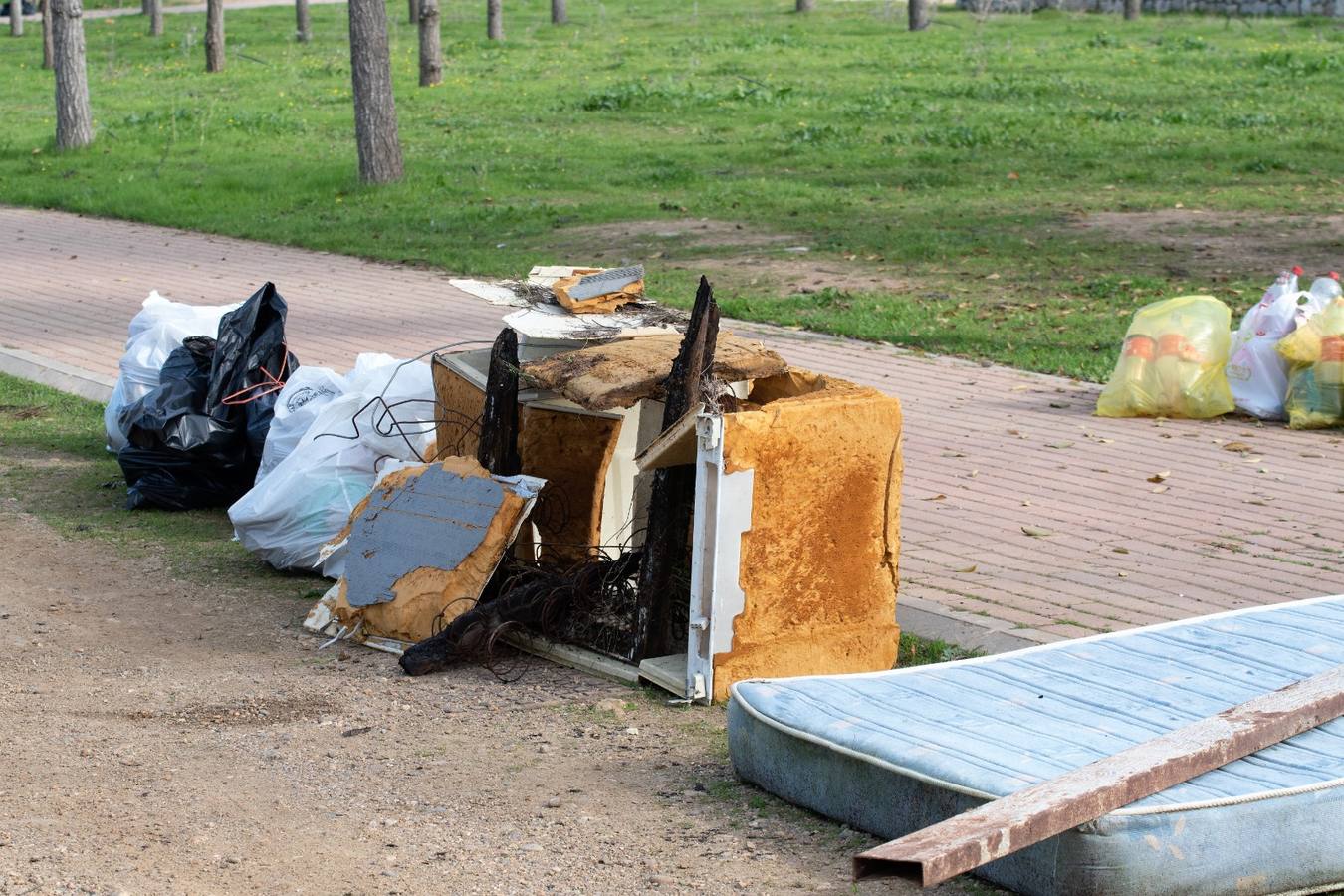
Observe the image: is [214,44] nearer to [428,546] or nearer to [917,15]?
[917,15]

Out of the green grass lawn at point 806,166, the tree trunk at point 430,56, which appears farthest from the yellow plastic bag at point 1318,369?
the tree trunk at point 430,56

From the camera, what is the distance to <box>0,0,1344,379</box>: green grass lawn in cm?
1179

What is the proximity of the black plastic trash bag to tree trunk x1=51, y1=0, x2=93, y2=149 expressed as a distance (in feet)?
41.6

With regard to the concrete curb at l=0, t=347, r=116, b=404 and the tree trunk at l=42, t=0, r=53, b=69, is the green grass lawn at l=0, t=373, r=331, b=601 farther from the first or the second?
the tree trunk at l=42, t=0, r=53, b=69

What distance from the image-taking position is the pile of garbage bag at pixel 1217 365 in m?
8.17

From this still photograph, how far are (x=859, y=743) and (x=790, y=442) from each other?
1.07 m

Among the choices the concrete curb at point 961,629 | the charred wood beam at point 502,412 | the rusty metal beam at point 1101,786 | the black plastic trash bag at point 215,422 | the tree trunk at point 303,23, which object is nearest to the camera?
the rusty metal beam at point 1101,786

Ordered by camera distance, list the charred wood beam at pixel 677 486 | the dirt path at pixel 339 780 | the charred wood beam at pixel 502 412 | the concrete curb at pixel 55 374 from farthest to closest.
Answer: the concrete curb at pixel 55 374 < the charred wood beam at pixel 502 412 < the charred wood beam at pixel 677 486 < the dirt path at pixel 339 780

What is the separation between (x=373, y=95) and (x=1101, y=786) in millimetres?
13514

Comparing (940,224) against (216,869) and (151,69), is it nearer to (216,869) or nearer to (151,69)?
(216,869)

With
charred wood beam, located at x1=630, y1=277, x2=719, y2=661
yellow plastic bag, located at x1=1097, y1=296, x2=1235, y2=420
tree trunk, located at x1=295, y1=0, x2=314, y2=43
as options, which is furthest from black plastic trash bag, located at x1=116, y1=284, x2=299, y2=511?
tree trunk, located at x1=295, y1=0, x2=314, y2=43

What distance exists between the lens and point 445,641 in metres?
5.07

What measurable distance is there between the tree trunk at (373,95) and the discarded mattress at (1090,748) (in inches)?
475

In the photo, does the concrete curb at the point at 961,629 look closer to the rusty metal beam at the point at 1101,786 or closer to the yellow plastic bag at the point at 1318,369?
the rusty metal beam at the point at 1101,786
